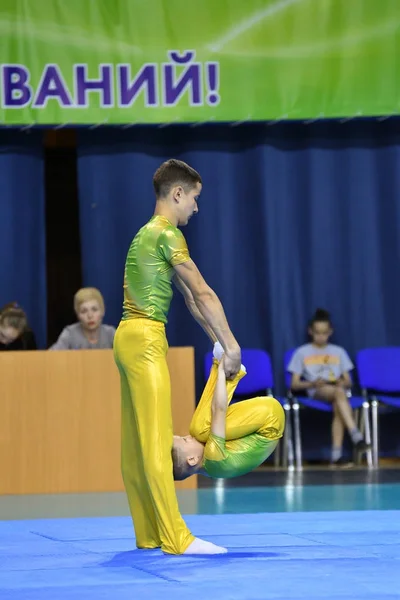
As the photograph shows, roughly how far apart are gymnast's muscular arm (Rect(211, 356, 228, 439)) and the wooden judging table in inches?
120

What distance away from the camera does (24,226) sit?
10.1 metres

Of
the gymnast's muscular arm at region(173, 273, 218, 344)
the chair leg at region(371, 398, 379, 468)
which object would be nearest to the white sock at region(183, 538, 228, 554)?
the gymnast's muscular arm at region(173, 273, 218, 344)

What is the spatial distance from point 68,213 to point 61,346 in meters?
2.53

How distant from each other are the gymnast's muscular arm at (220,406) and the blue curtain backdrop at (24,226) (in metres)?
5.31

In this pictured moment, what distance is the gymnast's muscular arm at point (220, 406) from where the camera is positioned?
16.1 ft

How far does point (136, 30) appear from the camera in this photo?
378 inches

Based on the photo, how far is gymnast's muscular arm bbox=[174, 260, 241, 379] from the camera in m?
4.73

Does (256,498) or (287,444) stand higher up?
(287,444)

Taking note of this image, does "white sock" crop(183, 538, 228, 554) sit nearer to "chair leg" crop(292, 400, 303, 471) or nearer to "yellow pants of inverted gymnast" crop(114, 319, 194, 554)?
"yellow pants of inverted gymnast" crop(114, 319, 194, 554)

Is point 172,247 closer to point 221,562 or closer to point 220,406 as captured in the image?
point 220,406

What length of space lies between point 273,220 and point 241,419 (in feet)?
17.4

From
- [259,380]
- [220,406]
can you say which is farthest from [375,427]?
[220,406]

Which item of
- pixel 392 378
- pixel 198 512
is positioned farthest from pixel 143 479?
pixel 392 378

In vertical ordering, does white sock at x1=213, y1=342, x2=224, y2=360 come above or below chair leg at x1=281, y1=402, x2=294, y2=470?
above
